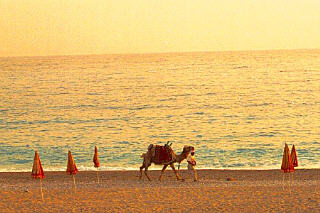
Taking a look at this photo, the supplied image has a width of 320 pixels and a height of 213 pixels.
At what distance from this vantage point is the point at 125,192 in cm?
2066

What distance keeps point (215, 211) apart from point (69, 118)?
4568cm

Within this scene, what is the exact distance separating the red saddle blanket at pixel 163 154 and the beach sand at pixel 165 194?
1016mm

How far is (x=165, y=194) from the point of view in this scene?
65.6 ft

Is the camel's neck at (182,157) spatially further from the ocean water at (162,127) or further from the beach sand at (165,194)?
the ocean water at (162,127)

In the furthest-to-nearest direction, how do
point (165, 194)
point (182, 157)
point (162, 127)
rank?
point (162, 127) < point (182, 157) < point (165, 194)

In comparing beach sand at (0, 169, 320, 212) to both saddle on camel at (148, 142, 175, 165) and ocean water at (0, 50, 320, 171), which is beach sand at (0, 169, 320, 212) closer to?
saddle on camel at (148, 142, 175, 165)

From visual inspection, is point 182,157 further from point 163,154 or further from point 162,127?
point 162,127

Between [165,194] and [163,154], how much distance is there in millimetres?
3127

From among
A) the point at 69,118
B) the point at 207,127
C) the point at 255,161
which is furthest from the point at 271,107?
the point at 255,161

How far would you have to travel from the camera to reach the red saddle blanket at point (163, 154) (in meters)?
22.8

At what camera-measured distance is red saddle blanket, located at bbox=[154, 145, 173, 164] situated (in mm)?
22806

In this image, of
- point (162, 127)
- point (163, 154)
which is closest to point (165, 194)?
point (163, 154)

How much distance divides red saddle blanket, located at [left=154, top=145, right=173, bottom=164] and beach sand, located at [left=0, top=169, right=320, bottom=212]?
3.33 ft

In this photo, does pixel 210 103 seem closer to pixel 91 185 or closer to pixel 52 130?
pixel 52 130
